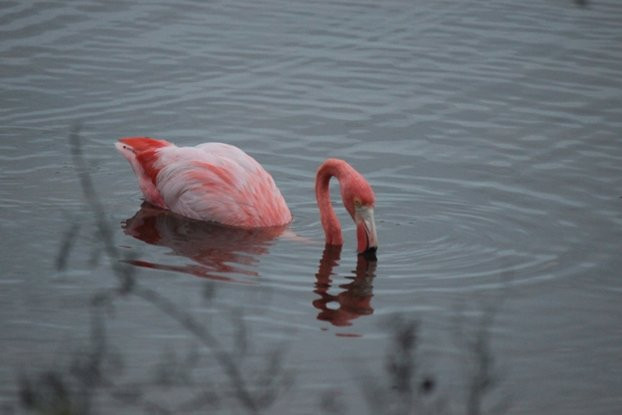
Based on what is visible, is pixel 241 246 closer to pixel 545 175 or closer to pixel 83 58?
pixel 545 175

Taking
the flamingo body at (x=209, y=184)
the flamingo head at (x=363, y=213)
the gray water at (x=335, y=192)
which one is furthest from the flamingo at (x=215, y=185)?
the flamingo head at (x=363, y=213)

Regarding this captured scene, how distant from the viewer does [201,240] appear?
832 centimetres

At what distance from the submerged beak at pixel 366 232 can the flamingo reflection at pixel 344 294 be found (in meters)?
0.07

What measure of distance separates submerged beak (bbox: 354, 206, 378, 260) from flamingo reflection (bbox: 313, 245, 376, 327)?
7 cm

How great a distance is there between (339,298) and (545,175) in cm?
292

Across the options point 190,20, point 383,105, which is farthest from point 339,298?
point 190,20

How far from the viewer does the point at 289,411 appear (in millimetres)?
5508

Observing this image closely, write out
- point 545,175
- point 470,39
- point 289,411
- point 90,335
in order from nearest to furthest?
1. point 289,411
2. point 90,335
3. point 545,175
4. point 470,39

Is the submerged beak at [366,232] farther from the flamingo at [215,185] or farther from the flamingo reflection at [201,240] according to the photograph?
the flamingo reflection at [201,240]

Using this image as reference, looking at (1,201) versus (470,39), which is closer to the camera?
(1,201)

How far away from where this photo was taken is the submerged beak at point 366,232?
7773 millimetres

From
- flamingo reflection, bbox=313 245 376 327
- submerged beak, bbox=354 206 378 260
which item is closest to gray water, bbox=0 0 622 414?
flamingo reflection, bbox=313 245 376 327

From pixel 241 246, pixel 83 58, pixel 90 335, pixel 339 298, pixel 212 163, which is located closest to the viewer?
pixel 90 335

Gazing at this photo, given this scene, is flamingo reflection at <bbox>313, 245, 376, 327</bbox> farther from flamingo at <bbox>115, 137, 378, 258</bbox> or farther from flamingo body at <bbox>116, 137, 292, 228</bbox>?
flamingo body at <bbox>116, 137, 292, 228</bbox>
